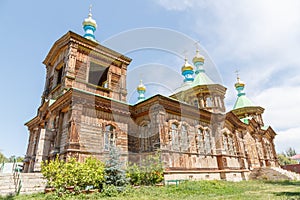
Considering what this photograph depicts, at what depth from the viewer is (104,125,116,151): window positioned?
12.3m

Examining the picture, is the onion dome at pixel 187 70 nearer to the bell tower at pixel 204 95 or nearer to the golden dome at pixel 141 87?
the bell tower at pixel 204 95

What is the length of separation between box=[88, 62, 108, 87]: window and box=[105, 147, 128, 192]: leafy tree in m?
9.14

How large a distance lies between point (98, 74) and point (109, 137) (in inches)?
282

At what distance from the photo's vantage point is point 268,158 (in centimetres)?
2569

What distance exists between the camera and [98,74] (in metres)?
17.8

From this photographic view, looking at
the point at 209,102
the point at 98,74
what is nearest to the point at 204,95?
the point at 209,102

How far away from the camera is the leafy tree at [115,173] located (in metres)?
8.82

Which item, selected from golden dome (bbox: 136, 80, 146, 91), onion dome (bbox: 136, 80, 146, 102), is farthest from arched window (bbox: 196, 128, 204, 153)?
golden dome (bbox: 136, 80, 146, 91)

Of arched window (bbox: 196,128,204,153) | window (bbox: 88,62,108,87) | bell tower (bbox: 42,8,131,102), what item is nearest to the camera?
bell tower (bbox: 42,8,131,102)

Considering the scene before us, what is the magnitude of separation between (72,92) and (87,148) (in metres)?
3.19

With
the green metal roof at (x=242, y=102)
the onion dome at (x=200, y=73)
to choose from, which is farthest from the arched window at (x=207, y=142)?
the green metal roof at (x=242, y=102)

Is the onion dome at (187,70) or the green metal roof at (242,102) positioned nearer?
the onion dome at (187,70)

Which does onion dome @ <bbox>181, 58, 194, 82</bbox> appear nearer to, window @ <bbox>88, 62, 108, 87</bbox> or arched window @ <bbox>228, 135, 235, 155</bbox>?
arched window @ <bbox>228, 135, 235, 155</bbox>

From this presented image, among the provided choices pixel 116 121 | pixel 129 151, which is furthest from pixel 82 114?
pixel 129 151
